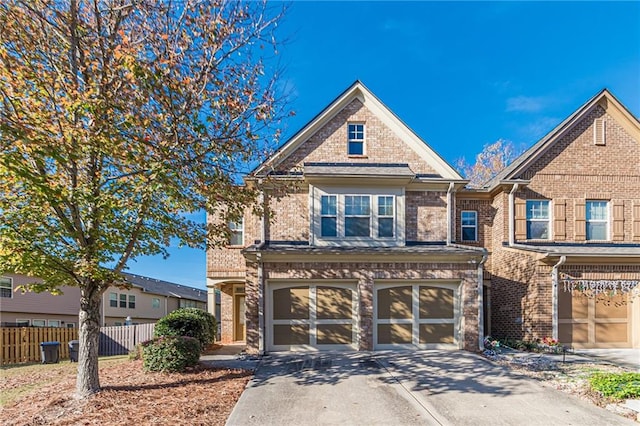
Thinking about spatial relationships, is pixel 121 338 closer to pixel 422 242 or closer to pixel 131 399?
pixel 131 399

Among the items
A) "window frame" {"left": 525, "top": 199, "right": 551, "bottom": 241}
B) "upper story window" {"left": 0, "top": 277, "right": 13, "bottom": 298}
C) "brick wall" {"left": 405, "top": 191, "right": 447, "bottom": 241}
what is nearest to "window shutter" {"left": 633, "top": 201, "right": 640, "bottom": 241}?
"window frame" {"left": 525, "top": 199, "right": 551, "bottom": 241}

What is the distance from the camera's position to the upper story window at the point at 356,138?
13.9 metres

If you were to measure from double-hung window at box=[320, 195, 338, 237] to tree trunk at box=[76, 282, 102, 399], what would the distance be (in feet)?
23.4

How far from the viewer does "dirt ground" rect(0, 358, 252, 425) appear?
6172mm

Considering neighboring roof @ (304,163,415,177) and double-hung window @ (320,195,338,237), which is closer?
neighboring roof @ (304,163,415,177)

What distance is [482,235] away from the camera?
47.6 feet

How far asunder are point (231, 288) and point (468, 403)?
1028 centimetres

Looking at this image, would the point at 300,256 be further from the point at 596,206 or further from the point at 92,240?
the point at 596,206

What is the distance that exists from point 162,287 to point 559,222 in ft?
104

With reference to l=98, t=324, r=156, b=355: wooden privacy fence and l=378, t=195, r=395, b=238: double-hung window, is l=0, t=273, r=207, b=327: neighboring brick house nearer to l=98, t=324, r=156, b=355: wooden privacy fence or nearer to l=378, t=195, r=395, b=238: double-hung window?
l=98, t=324, r=156, b=355: wooden privacy fence

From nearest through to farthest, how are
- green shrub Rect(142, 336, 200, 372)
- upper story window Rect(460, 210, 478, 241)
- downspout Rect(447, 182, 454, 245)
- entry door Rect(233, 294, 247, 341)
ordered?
green shrub Rect(142, 336, 200, 372), downspout Rect(447, 182, 454, 245), upper story window Rect(460, 210, 478, 241), entry door Rect(233, 294, 247, 341)

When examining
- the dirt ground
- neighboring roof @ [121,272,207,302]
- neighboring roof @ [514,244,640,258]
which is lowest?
neighboring roof @ [121,272,207,302]

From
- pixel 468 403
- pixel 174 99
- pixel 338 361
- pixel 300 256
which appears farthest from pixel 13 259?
pixel 468 403

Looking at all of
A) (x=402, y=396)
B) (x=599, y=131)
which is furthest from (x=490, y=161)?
(x=402, y=396)
